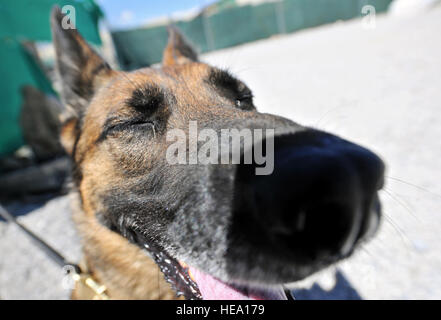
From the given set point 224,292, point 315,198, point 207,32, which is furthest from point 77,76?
point 207,32

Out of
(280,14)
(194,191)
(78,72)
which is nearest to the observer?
(194,191)

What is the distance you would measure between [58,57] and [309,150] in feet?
8.68

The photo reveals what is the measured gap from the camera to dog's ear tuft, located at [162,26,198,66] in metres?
3.38

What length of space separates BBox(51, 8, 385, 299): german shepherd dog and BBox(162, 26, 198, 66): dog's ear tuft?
11 centimetres

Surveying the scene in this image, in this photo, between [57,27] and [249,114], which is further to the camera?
[57,27]

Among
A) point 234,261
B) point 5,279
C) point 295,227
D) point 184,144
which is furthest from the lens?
point 5,279

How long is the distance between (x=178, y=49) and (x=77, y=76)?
1317 mm

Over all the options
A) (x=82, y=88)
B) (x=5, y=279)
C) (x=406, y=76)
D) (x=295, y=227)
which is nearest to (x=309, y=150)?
(x=295, y=227)

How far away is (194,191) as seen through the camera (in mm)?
1391

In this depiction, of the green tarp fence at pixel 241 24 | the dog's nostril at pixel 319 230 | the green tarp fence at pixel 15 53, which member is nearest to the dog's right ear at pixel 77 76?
the dog's nostril at pixel 319 230

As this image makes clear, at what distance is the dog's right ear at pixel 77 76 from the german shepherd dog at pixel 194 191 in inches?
0.4

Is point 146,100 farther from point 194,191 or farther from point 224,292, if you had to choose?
point 224,292

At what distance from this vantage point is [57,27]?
2396 millimetres
